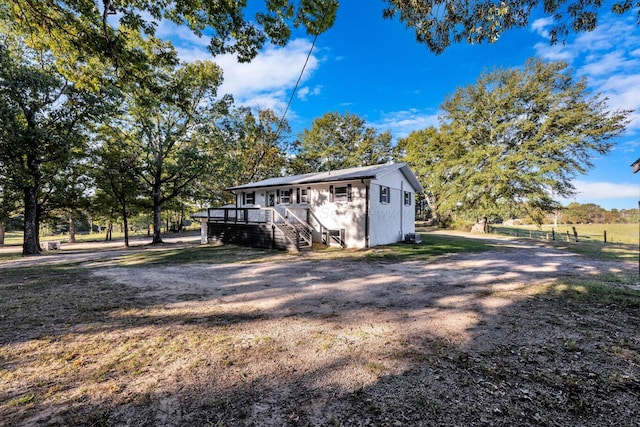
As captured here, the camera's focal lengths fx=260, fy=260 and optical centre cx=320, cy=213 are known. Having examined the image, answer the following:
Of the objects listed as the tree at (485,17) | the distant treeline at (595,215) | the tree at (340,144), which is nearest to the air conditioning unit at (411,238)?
the tree at (485,17)

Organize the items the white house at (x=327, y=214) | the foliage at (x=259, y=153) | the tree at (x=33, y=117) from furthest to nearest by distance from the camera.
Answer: the foliage at (x=259, y=153)
the white house at (x=327, y=214)
the tree at (x=33, y=117)

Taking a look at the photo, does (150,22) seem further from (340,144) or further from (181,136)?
(340,144)

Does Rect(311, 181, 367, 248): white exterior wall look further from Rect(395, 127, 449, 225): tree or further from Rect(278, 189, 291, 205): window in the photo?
Rect(395, 127, 449, 225): tree

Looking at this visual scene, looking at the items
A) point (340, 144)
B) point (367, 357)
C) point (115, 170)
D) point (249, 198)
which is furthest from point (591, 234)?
point (115, 170)

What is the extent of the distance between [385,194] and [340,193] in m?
2.82

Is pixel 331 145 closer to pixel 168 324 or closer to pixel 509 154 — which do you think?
pixel 509 154

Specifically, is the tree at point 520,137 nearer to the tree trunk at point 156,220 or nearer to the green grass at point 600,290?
the green grass at point 600,290

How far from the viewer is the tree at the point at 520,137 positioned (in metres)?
21.3

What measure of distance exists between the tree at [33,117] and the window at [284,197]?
10406mm

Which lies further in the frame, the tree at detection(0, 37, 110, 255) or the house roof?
the house roof

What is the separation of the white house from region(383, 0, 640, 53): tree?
8.43 metres

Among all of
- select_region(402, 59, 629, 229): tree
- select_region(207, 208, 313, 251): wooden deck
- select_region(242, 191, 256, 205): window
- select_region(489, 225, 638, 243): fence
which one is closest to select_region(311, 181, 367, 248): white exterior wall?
select_region(207, 208, 313, 251): wooden deck

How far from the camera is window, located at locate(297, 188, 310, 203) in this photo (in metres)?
16.6

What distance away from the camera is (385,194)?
15695 mm
